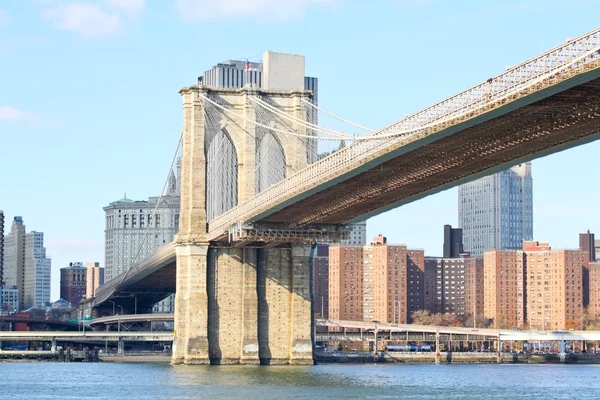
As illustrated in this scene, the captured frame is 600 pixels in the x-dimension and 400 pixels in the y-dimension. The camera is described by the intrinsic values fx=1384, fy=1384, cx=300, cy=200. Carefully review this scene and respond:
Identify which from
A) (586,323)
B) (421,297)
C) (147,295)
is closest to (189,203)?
(147,295)

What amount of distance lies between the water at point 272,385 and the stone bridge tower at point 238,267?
3014 millimetres

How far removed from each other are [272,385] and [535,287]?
427ft

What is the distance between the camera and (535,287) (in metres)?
188

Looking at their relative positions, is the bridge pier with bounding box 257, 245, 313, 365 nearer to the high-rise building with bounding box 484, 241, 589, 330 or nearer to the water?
the water

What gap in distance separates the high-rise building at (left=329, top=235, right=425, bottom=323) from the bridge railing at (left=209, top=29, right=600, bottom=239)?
103319 mm

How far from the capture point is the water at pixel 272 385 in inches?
2306

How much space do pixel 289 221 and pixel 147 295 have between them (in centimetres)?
6600

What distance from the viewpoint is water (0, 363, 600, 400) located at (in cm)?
5856

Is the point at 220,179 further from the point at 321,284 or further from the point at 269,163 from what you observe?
the point at 321,284

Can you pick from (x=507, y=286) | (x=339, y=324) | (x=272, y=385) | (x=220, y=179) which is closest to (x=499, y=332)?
(x=339, y=324)

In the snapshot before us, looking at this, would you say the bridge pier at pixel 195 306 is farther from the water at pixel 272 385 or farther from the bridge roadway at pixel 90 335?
the bridge roadway at pixel 90 335

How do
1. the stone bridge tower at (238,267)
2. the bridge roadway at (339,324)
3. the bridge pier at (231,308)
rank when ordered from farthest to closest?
the bridge roadway at (339,324), the bridge pier at (231,308), the stone bridge tower at (238,267)

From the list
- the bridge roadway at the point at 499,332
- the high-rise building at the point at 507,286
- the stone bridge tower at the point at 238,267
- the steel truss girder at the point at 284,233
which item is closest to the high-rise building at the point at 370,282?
the high-rise building at the point at 507,286

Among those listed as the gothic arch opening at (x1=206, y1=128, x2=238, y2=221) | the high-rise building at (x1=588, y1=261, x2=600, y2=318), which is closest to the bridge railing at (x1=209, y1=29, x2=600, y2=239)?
the gothic arch opening at (x1=206, y1=128, x2=238, y2=221)
